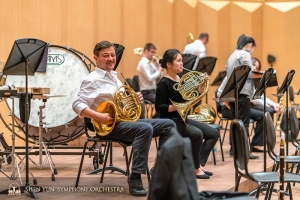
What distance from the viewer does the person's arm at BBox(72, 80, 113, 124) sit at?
4234 mm

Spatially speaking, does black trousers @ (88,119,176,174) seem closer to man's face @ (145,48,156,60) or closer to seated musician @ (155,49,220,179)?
seated musician @ (155,49,220,179)

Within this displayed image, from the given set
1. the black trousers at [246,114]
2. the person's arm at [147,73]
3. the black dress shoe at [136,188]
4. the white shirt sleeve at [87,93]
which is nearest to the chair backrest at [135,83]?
the person's arm at [147,73]

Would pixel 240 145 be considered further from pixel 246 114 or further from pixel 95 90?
pixel 246 114

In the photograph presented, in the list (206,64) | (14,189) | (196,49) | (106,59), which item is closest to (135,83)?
(206,64)

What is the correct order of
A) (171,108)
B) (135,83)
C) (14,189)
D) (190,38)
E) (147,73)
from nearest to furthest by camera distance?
1. (14,189)
2. (171,108)
3. (147,73)
4. (135,83)
5. (190,38)

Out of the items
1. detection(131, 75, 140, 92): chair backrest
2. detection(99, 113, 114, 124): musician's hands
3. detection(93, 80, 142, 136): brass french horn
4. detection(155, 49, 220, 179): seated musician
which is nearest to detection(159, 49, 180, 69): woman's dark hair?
detection(155, 49, 220, 179): seated musician

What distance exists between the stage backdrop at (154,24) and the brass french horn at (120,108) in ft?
8.05

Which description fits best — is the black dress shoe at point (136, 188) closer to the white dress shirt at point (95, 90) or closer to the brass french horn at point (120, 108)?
the brass french horn at point (120, 108)

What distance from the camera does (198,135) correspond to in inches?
193

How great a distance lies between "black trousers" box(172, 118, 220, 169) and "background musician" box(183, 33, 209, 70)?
169 inches

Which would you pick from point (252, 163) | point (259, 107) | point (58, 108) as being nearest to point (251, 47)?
point (259, 107)

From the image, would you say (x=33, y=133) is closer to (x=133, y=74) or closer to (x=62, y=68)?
(x=62, y=68)

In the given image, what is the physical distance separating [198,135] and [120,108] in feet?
3.01

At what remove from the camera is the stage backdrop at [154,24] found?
22.3 ft
